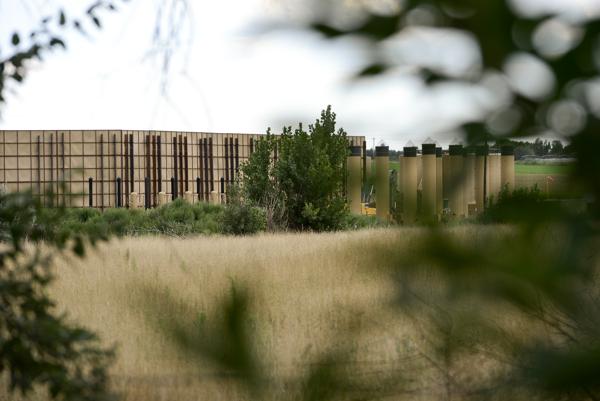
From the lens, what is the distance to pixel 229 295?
1.45 ft

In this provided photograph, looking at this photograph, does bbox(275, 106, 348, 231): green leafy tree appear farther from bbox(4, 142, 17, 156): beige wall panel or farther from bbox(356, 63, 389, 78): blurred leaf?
bbox(356, 63, 389, 78): blurred leaf

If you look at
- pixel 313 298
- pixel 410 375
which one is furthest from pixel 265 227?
pixel 410 375

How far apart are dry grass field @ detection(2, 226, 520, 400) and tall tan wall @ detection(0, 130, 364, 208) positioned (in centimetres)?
1190

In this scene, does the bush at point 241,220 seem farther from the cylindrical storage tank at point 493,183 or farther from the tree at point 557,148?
the tree at point 557,148

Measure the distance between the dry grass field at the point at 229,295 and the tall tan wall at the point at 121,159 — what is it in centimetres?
1190

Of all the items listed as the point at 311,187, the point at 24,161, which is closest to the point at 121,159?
the point at 24,161

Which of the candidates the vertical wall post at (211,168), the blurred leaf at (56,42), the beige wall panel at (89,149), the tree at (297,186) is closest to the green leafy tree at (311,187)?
the tree at (297,186)

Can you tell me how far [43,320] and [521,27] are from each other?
1951 mm

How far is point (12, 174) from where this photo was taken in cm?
1900

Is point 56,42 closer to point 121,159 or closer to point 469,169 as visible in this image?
point 469,169

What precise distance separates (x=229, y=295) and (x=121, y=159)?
19882 mm

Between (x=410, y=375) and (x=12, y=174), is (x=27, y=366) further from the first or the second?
(x=12, y=174)

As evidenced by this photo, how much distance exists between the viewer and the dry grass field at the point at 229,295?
51 centimetres

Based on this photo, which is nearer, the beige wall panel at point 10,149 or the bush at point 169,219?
the bush at point 169,219
